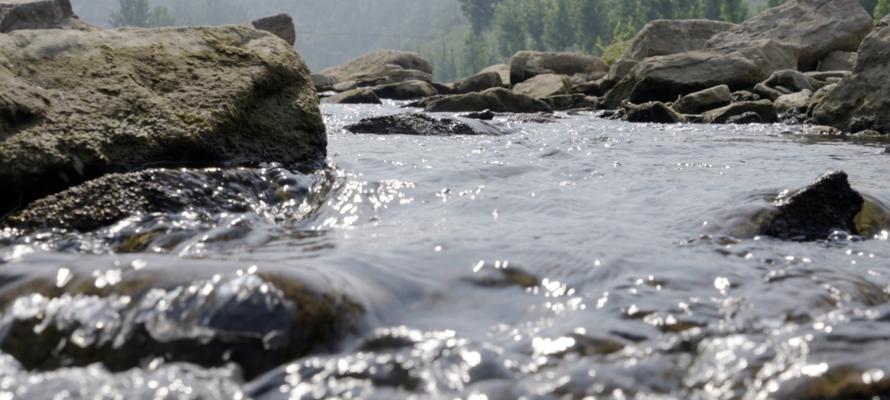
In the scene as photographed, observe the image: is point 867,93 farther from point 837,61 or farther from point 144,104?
point 837,61

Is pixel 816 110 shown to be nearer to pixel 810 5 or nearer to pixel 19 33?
pixel 19 33

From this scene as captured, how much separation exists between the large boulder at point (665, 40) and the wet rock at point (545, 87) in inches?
138

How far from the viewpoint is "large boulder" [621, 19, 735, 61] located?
1041 inches

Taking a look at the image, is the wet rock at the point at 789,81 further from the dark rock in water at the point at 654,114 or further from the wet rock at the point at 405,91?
the wet rock at the point at 405,91

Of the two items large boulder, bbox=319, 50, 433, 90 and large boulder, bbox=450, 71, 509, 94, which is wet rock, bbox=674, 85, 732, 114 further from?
large boulder, bbox=319, 50, 433, 90

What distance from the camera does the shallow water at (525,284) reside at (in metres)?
2.32

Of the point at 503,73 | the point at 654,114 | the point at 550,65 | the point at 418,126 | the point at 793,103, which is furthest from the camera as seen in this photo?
the point at 503,73

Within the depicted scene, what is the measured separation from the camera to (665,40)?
26672 mm

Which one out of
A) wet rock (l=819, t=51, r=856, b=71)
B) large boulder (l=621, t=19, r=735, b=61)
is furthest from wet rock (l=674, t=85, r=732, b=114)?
large boulder (l=621, t=19, r=735, b=61)

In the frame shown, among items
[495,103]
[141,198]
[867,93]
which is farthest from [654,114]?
[141,198]

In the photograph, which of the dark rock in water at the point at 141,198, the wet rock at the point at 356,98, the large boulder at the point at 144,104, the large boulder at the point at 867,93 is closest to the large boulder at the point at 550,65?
the wet rock at the point at 356,98

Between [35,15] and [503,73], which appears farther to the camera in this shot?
[503,73]

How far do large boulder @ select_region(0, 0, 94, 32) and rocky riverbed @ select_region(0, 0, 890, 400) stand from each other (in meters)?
17.1

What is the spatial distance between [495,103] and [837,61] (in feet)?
40.5
